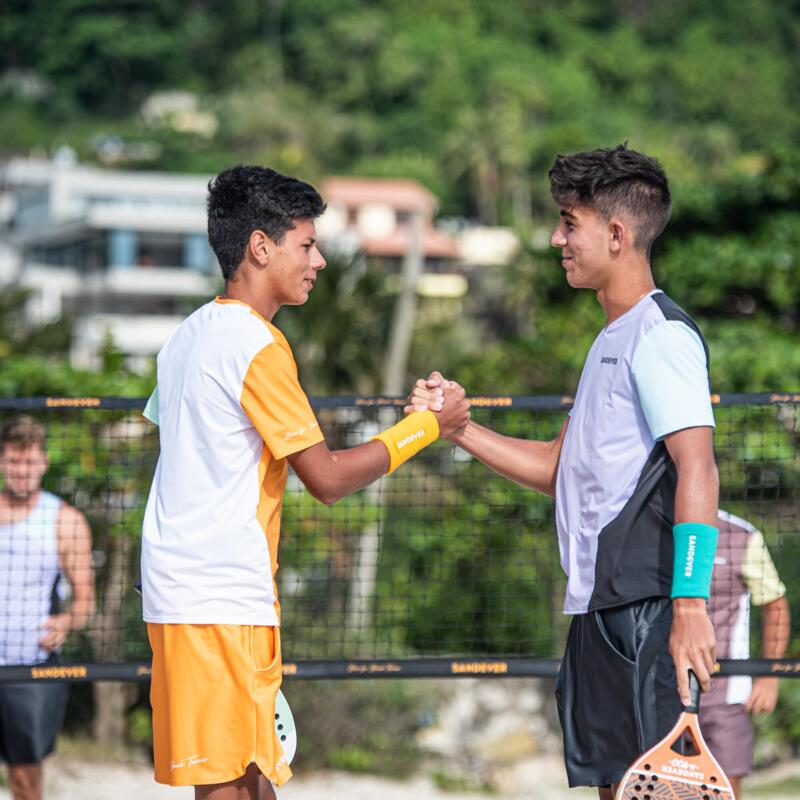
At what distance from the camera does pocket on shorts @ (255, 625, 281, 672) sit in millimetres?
4020

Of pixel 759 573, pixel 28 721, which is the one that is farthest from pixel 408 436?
pixel 28 721

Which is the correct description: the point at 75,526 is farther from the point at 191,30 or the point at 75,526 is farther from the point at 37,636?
the point at 191,30

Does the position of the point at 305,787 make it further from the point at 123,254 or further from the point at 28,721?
the point at 123,254

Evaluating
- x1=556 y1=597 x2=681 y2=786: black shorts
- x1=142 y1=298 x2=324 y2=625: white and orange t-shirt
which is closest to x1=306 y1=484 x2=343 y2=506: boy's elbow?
x1=142 y1=298 x2=324 y2=625: white and orange t-shirt

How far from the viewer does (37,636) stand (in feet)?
21.2

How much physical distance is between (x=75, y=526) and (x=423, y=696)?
3.73 metres

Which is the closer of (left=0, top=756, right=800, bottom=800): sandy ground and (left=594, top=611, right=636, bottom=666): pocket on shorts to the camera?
(left=594, top=611, right=636, bottom=666): pocket on shorts

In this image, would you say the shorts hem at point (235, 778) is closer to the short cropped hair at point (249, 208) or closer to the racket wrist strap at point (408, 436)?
the racket wrist strap at point (408, 436)

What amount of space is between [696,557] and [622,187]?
3.69 ft

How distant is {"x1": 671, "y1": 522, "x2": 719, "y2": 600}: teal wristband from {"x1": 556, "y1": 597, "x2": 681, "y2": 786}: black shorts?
19 centimetres

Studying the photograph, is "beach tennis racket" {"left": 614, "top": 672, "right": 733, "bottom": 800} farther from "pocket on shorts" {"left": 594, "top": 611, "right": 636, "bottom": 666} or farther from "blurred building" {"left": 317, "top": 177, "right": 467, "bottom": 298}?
"blurred building" {"left": 317, "top": 177, "right": 467, "bottom": 298}

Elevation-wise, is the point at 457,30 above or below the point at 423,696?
above

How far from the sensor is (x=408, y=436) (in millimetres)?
4359

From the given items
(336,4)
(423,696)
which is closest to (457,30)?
(336,4)
